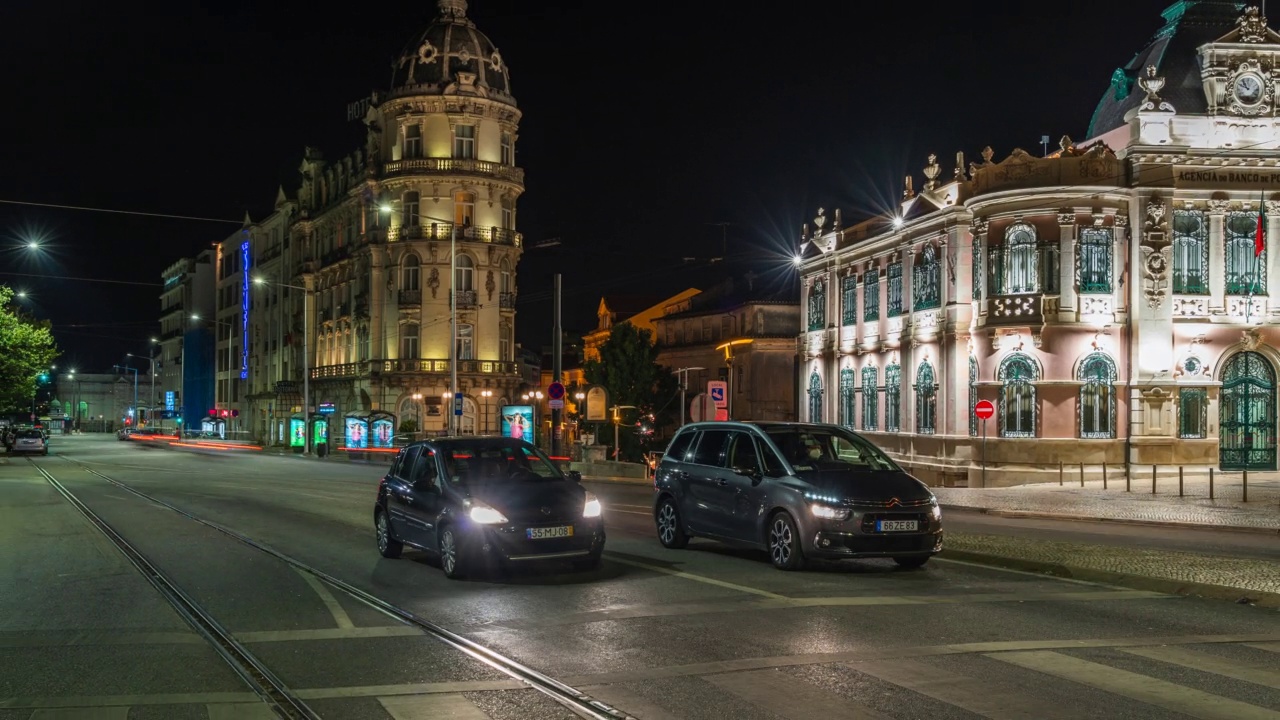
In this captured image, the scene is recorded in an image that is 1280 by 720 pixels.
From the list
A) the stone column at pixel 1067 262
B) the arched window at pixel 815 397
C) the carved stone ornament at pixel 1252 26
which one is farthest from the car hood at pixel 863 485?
the arched window at pixel 815 397

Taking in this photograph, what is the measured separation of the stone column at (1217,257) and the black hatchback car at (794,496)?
84.6 feet

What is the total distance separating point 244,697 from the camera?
7.55 metres

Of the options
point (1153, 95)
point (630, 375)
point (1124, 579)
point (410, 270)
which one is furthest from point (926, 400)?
point (410, 270)

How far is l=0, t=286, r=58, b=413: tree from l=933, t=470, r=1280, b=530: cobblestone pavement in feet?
133

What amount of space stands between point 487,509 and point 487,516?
84 mm

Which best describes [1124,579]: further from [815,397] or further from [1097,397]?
[815,397]

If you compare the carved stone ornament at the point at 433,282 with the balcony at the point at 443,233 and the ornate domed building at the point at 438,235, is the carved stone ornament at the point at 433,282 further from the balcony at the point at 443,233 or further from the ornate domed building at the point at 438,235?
the balcony at the point at 443,233

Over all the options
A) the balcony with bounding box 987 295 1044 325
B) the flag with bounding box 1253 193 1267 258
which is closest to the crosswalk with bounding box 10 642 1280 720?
the balcony with bounding box 987 295 1044 325

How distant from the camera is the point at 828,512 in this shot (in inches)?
513

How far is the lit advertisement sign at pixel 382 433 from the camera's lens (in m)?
59.6

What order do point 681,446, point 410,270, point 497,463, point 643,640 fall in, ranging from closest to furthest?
point 643,640
point 497,463
point 681,446
point 410,270

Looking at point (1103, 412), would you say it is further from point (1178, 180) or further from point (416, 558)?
point (416, 558)

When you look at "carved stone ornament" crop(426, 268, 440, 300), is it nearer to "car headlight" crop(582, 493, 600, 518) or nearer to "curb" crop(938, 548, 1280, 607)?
"curb" crop(938, 548, 1280, 607)

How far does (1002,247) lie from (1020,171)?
2.45 meters
